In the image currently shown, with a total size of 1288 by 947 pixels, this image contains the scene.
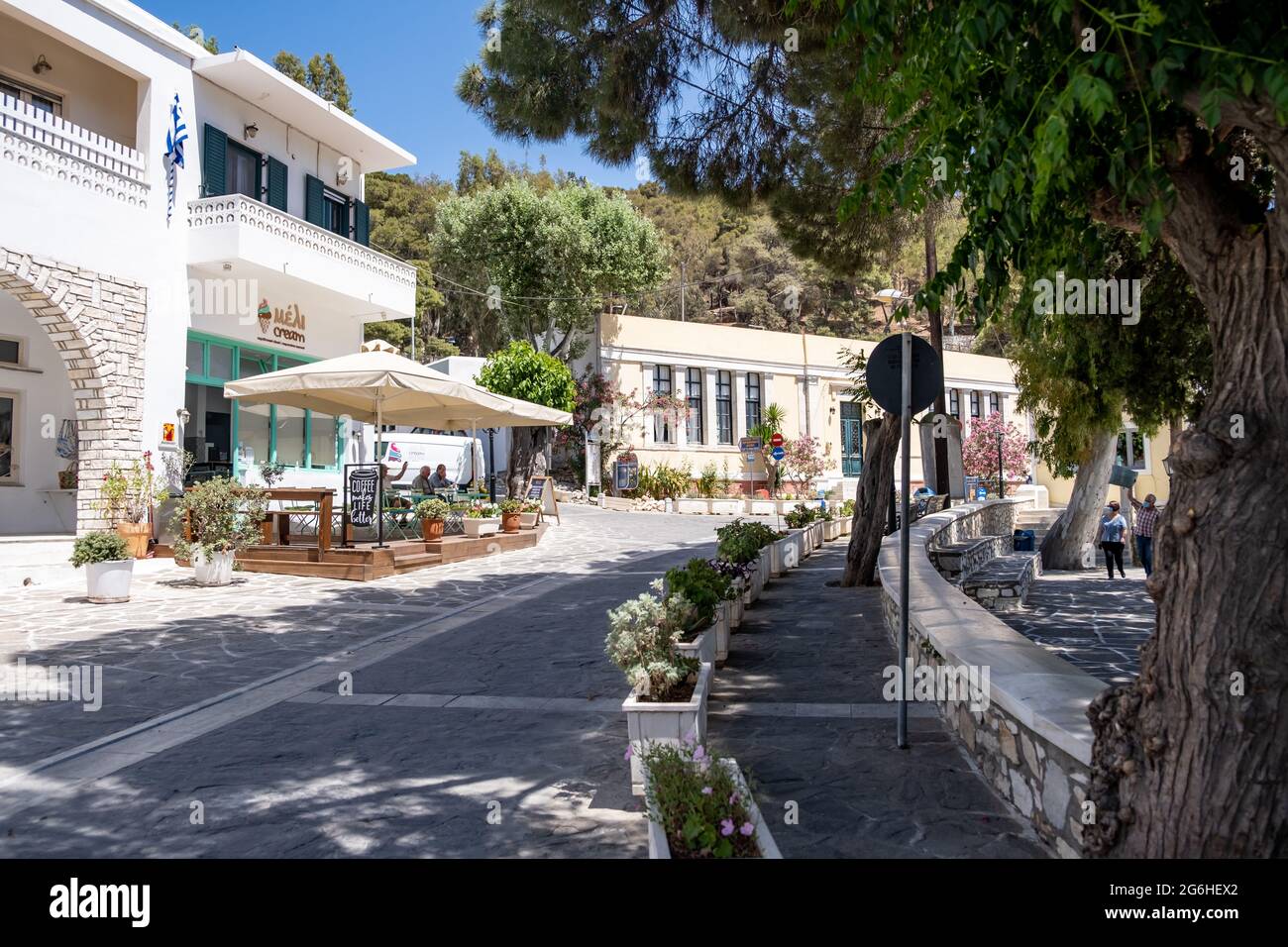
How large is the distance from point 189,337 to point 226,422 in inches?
64.7

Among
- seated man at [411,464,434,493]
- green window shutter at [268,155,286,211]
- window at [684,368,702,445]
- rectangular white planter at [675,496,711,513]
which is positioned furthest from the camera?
window at [684,368,702,445]

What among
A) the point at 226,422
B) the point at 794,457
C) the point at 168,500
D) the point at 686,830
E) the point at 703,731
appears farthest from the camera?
the point at 794,457

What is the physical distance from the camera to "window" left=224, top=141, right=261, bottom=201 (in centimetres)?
1506

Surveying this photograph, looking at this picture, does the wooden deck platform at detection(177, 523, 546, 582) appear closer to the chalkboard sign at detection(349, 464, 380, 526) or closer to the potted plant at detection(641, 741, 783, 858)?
the chalkboard sign at detection(349, 464, 380, 526)

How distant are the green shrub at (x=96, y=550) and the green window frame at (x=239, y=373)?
4631mm

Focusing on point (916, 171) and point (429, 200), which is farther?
point (429, 200)

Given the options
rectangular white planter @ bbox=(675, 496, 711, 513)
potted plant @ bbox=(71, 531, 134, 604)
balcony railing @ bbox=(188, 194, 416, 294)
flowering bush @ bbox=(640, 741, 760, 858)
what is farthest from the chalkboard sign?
rectangular white planter @ bbox=(675, 496, 711, 513)

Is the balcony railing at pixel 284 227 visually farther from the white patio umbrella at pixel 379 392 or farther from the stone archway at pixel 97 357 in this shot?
the white patio umbrella at pixel 379 392

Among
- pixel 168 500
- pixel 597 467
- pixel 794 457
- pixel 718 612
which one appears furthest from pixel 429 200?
pixel 718 612

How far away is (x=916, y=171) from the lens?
3.43 m

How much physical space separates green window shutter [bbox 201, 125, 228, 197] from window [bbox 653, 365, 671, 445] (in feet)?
57.0
